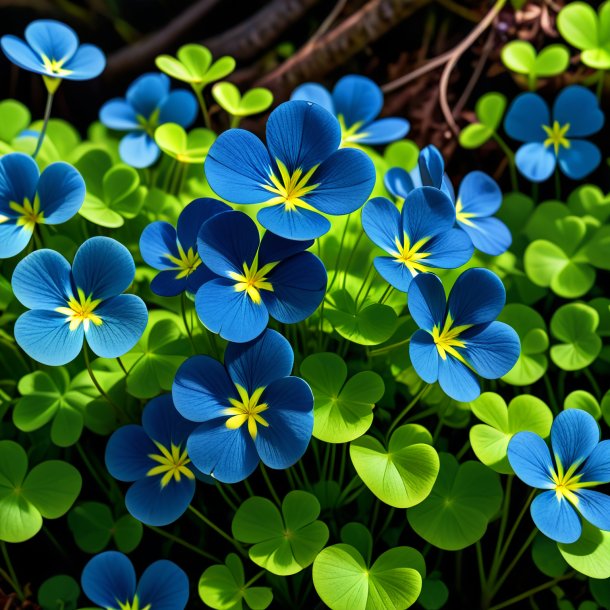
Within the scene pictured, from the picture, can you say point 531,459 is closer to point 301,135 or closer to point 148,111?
point 301,135

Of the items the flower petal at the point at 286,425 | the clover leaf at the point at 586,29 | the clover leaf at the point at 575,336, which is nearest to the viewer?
the flower petal at the point at 286,425

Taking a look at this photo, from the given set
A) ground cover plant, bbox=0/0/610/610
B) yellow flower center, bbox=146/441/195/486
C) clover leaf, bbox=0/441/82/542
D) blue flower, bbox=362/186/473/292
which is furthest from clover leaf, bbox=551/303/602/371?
clover leaf, bbox=0/441/82/542

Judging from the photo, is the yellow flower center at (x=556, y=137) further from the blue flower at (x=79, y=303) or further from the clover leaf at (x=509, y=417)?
the blue flower at (x=79, y=303)

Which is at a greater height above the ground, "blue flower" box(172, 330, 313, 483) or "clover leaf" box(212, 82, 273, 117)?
"clover leaf" box(212, 82, 273, 117)

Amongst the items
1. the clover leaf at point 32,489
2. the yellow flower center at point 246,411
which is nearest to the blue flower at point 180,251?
the yellow flower center at point 246,411

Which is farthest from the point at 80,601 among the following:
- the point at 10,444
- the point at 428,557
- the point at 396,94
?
the point at 396,94

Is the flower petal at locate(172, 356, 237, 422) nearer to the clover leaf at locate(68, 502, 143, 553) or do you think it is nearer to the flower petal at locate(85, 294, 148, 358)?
the flower petal at locate(85, 294, 148, 358)

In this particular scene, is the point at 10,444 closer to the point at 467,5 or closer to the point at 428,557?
the point at 428,557

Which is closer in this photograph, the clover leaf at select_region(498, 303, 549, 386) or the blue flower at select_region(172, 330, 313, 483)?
the blue flower at select_region(172, 330, 313, 483)
